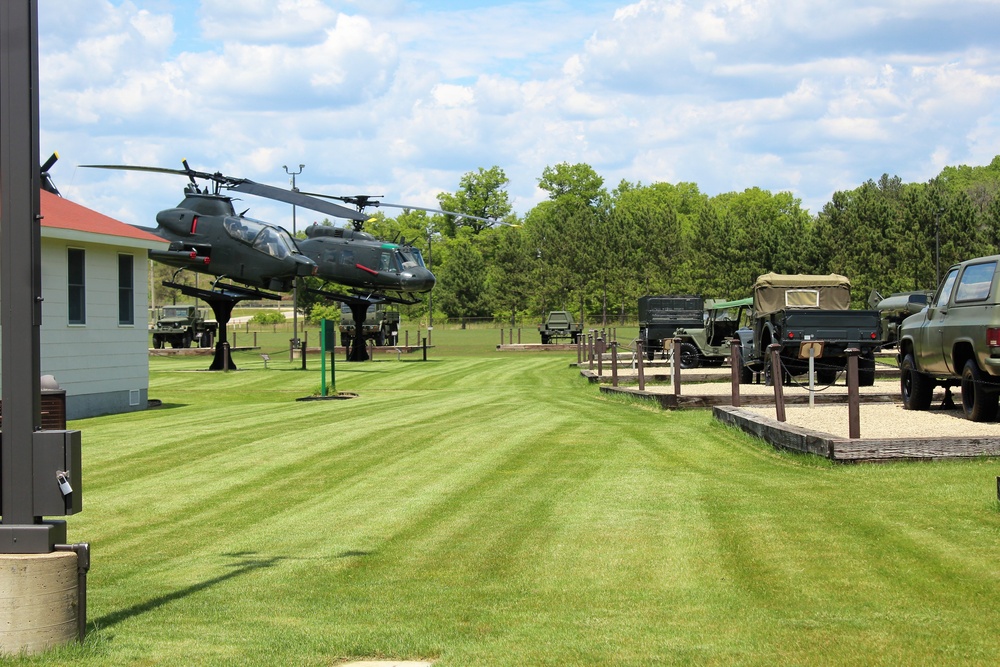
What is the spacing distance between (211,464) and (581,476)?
4699mm

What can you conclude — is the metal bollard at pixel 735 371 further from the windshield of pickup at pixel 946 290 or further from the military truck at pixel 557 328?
the military truck at pixel 557 328

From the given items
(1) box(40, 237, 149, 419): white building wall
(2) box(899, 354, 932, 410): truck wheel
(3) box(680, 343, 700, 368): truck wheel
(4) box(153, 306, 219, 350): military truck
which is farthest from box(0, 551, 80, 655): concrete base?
(4) box(153, 306, 219, 350): military truck

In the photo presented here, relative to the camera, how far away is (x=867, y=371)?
23375 millimetres

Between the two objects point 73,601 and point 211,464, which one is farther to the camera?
point 211,464

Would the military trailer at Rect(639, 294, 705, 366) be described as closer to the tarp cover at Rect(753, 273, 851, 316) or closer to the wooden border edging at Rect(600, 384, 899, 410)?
the tarp cover at Rect(753, 273, 851, 316)

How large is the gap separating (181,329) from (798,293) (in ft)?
143

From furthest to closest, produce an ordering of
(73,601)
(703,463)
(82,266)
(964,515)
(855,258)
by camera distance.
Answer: (855,258), (82,266), (703,463), (964,515), (73,601)

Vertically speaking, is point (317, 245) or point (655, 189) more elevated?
point (655, 189)

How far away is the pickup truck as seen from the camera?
46.5 ft

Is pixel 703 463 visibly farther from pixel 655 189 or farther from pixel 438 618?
pixel 655 189

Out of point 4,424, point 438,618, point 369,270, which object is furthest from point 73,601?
point 369,270

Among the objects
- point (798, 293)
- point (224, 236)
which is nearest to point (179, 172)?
point (224, 236)

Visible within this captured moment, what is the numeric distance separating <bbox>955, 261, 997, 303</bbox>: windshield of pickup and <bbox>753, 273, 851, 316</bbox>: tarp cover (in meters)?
11.4

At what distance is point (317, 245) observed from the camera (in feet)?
152
